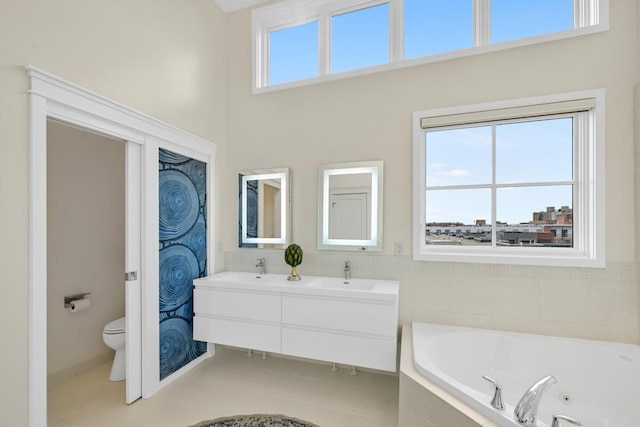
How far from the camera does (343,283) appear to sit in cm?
242

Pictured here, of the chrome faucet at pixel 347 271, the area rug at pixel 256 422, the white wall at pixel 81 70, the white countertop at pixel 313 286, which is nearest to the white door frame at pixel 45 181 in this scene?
the white wall at pixel 81 70

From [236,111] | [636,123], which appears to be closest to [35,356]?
[236,111]

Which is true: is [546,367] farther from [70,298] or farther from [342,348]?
[70,298]

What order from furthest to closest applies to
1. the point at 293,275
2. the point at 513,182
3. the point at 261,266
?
1. the point at 261,266
2. the point at 293,275
3. the point at 513,182

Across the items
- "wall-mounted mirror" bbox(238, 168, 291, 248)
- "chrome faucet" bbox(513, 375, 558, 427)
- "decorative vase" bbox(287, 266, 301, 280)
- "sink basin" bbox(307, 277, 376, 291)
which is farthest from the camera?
"wall-mounted mirror" bbox(238, 168, 291, 248)

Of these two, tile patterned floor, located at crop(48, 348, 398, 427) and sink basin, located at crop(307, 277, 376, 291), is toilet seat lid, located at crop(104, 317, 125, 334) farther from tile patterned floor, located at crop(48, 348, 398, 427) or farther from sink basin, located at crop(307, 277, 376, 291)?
sink basin, located at crop(307, 277, 376, 291)

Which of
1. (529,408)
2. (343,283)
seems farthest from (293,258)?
(529,408)

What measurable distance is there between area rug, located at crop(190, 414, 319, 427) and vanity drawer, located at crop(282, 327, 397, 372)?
15.7 inches

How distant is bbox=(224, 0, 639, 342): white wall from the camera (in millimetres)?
1909

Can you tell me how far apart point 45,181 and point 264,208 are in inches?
62.2

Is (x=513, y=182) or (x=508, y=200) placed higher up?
(x=513, y=182)

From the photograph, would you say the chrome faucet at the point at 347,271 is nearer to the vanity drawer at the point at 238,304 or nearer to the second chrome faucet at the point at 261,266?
the vanity drawer at the point at 238,304

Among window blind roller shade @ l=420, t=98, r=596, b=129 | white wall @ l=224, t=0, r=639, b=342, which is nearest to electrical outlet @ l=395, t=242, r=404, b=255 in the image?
white wall @ l=224, t=0, r=639, b=342

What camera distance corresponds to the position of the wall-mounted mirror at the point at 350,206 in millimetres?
2420
